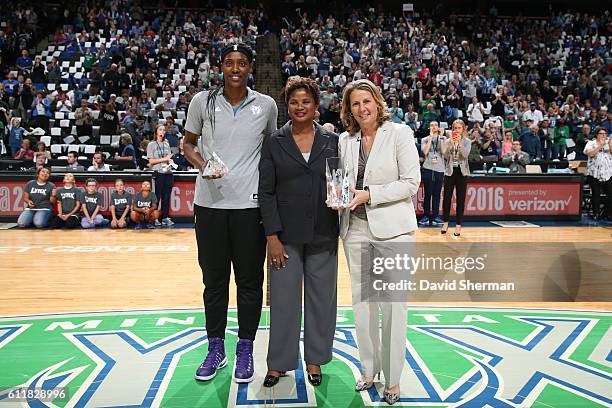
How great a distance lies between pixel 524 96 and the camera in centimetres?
1638

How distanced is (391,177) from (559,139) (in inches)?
483

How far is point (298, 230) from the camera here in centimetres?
325

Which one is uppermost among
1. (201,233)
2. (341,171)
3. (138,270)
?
(341,171)

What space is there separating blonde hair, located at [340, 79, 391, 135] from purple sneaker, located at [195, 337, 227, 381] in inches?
61.4

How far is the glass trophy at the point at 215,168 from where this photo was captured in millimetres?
3139

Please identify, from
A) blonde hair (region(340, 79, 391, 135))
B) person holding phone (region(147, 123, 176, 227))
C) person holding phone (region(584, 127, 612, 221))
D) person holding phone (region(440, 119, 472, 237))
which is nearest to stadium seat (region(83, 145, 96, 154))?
person holding phone (region(147, 123, 176, 227))

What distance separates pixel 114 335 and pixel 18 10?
1715cm

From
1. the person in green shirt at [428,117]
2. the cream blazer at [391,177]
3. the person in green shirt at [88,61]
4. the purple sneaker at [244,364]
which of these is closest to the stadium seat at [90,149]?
the person in green shirt at [88,61]

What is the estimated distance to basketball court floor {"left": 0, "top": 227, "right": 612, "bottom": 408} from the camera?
329 cm

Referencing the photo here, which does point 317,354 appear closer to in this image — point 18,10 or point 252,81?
point 252,81

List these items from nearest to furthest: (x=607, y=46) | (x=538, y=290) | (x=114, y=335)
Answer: (x=114, y=335) < (x=538, y=290) < (x=607, y=46)

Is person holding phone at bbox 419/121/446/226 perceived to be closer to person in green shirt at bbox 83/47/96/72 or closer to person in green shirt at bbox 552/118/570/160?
person in green shirt at bbox 552/118/570/160

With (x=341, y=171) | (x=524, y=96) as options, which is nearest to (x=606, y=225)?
(x=524, y=96)

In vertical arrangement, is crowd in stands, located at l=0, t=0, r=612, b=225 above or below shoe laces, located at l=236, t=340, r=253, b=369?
above
